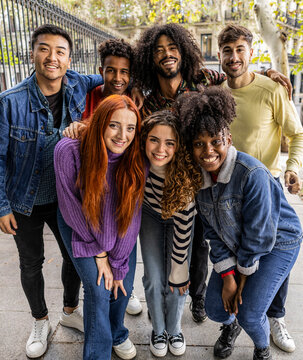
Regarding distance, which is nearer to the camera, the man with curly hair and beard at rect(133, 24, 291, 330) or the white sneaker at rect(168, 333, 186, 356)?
the white sneaker at rect(168, 333, 186, 356)

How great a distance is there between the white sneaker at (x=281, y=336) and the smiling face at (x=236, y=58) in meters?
2.05

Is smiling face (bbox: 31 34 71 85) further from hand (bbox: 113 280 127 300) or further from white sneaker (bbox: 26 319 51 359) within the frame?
white sneaker (bbox: 26 319 51 359)

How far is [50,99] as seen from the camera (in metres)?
2.29

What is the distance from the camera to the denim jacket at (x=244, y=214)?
77.0 inches

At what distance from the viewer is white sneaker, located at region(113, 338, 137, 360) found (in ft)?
7.64

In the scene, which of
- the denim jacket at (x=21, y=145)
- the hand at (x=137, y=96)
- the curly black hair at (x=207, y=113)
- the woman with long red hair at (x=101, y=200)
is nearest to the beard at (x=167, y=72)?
the hand at (x=137, y=96)

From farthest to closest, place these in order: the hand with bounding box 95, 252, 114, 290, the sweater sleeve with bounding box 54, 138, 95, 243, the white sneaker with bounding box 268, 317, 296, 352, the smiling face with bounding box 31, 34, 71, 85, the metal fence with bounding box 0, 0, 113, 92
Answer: the metal fence with bounding box 0, 0, 113, 92
the white sneaker with bounding box 268, 317, 296, 352
the smiling face with bounding box 31, 34, 71, 85
the hand with bounding box 95, 252, 114, 290
the sweater sleeve with bounding box 54, 138, 95, 243

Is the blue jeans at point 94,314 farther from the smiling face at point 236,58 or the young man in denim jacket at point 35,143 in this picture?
the smiling face at point 236,58

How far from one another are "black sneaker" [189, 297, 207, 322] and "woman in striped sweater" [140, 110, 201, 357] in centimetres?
33

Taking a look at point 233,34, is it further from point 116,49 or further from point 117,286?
point 117,286

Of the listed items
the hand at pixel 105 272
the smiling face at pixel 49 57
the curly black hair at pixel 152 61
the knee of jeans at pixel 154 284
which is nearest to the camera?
the hand at pixel 105 272

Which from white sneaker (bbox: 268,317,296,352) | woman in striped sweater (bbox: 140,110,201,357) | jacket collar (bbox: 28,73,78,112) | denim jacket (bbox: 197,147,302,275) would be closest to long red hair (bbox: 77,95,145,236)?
woman in striped sweater (bbox: 140,110,201,357)

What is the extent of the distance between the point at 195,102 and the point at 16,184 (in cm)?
137

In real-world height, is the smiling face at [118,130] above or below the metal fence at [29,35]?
below
